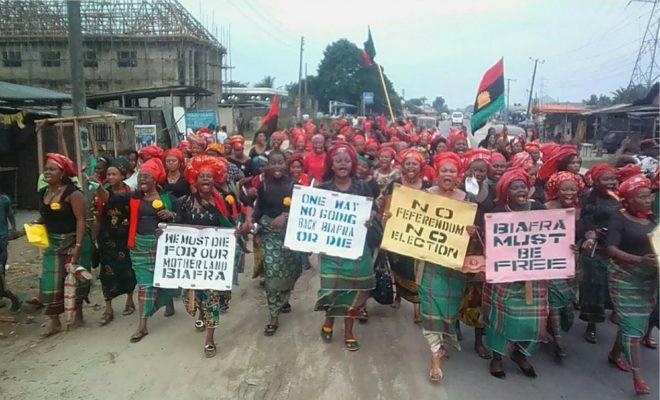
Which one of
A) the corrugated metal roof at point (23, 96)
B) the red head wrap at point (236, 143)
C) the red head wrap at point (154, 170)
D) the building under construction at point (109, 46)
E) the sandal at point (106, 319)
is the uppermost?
the building under construction at point (109, 46)

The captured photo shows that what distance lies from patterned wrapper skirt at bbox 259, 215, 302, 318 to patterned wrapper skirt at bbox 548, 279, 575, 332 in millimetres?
2380

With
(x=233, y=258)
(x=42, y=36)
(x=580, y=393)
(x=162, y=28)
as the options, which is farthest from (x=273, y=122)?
(x=42, y=36)

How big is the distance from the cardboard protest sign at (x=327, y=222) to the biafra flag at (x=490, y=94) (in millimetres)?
6051

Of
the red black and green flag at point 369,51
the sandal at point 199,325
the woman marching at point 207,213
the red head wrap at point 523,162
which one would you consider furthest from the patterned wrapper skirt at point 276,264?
the red black and green flag at point 369,51

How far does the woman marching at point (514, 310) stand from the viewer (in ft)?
13.6

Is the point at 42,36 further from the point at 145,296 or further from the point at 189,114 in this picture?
the point at 145,296

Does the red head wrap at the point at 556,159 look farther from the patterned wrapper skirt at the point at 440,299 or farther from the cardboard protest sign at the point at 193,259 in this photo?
→ the cardboard protest sign at the point at 193,259

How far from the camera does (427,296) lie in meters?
4.33

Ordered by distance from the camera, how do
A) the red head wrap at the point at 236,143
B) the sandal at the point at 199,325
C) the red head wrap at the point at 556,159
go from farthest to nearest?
the red head wrap at the point at 236,143, the red head wrap at the point at 556,159, the sandal at the point at 199,325

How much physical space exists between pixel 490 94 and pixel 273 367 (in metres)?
7.20

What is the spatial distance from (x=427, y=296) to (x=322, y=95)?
227 ft

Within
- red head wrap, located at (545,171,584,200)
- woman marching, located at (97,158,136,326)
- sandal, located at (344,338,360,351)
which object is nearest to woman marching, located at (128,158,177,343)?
woman marching, located at (97,158,136,326)

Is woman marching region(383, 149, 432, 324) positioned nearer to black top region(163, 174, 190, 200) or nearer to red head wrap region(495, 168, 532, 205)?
red head wrap region(495, 168, 532, 205)

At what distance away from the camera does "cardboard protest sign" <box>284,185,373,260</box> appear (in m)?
4.68
